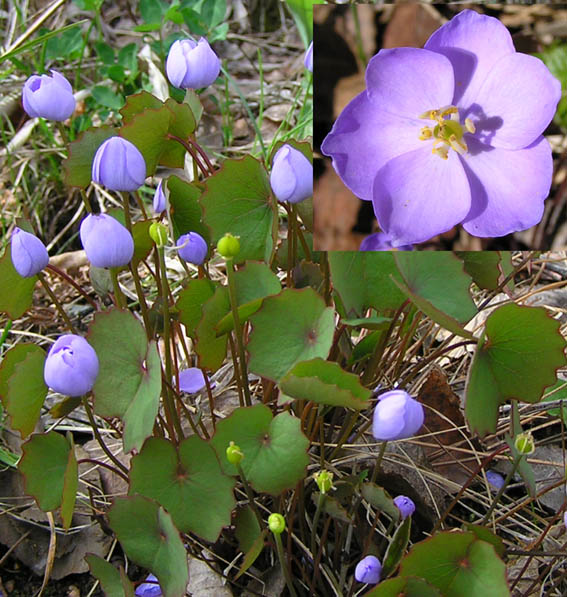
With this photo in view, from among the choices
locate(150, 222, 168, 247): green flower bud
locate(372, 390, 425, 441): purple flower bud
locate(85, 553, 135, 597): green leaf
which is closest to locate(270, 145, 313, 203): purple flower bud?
locate(150, 222, 168, 247): green flower bud

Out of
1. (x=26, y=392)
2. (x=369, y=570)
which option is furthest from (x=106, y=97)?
(x=369, y=570)

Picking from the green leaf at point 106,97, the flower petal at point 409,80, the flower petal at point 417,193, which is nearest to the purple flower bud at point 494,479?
the flower petal at point 417,193

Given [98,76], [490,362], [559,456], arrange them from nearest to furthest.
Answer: [490,362] < [559,456] < [98,76]

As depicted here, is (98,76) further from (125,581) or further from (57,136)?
(125,581)

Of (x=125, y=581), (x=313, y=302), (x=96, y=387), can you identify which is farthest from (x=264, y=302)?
(x=125, y=581)

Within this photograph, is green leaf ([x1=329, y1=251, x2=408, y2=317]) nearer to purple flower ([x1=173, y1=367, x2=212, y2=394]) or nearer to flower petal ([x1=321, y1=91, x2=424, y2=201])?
flower petal ([x1=321, y1=91, x2=424, y2=201])

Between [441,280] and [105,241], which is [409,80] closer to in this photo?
[441,280]
